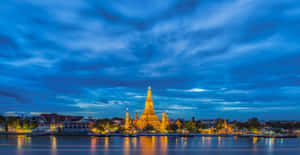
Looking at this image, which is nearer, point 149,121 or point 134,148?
point 134,148

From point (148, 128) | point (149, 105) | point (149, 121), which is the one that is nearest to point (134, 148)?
point (148, 128)

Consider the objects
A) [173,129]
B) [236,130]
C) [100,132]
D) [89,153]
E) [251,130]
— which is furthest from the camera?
[236,130]

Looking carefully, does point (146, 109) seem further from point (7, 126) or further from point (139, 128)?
point (7, 126)

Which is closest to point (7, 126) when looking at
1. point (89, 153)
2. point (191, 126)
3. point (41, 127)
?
point (41, 127)

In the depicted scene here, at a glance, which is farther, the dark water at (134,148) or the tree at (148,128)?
the tree at (148,128)

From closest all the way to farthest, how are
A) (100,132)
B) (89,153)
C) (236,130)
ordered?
(89,153), (100,132), (236,130)

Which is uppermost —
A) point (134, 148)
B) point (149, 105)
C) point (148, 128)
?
point (149, 105)

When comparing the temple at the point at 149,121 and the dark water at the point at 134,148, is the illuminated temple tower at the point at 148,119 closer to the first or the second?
the temple at the point at 149,121

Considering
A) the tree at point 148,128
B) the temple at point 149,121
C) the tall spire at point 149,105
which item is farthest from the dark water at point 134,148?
the tall spire at point 149,105

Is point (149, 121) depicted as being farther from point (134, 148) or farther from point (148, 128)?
point (134, 148)

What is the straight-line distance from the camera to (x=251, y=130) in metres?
89.3

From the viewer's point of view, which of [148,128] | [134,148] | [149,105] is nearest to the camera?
[134,148]

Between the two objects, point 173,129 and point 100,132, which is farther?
point 173,129

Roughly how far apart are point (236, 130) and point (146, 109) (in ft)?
106
